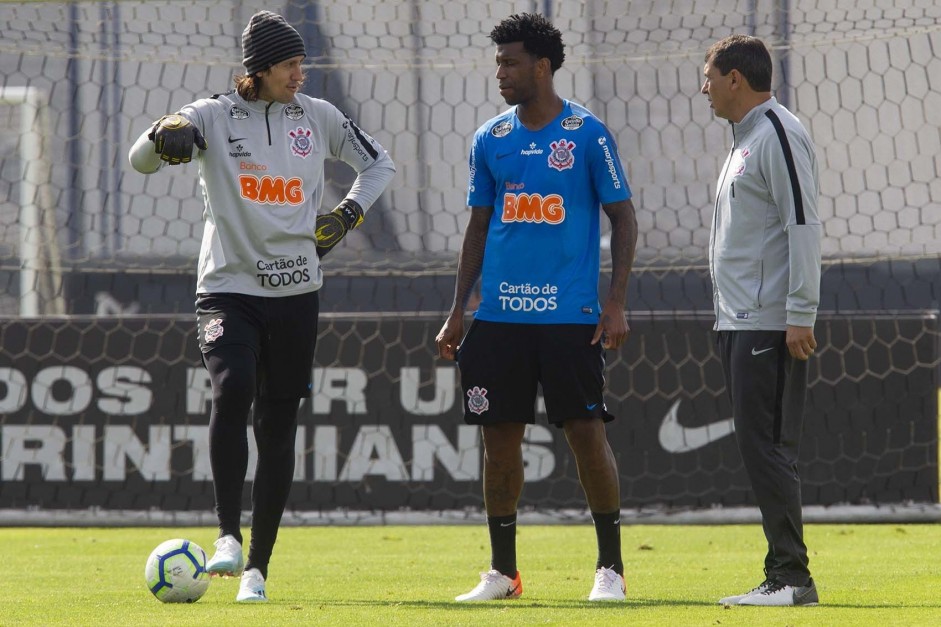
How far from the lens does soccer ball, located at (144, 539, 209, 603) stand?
14.7 feet

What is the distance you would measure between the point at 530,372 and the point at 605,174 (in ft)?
2.34

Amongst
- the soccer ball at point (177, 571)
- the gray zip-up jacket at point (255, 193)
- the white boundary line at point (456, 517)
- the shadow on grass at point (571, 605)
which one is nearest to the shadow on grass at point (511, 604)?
the shadow on grass at point (571, 605)

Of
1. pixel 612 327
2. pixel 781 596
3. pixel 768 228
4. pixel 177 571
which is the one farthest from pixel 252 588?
pixel 768 228

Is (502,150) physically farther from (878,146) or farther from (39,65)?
(39,65)

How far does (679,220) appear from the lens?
8.09 m

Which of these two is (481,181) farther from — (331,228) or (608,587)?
(608,587)

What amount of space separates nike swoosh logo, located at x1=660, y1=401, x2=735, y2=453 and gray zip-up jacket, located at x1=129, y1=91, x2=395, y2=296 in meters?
3.35

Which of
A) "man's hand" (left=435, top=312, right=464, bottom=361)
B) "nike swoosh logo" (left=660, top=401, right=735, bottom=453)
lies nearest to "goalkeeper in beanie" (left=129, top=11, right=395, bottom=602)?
"man's hand" (left=435, top=312, right=464, bottom=361)

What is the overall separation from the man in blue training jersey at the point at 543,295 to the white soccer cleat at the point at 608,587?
0.03 meters

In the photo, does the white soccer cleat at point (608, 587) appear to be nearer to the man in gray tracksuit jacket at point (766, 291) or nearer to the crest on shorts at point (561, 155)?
the man in gray tracksuit jacket at point (766, 291)

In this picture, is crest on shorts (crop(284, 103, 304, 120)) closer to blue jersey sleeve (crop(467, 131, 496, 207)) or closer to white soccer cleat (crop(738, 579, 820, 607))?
blue jersey sleeve (crop(467, 131, 496, 207))

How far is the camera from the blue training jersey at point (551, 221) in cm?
480

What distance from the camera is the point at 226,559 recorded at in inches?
174

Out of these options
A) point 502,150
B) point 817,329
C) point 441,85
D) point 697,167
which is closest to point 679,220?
point 697,167
